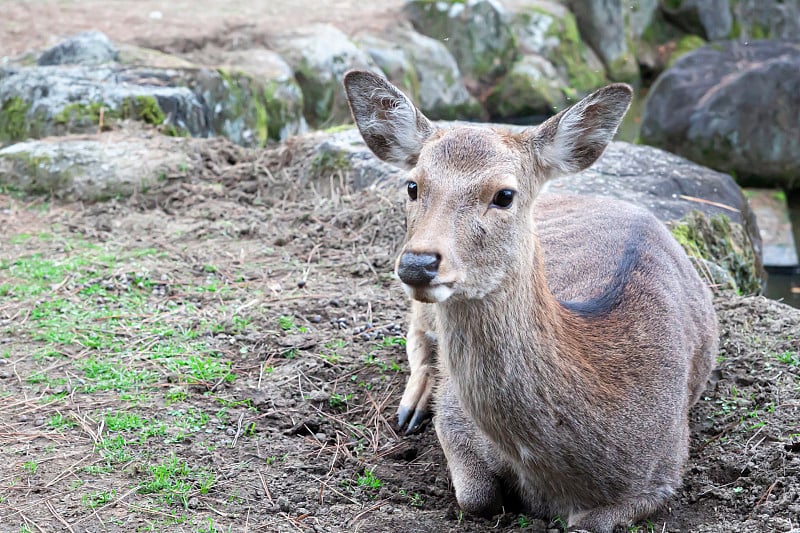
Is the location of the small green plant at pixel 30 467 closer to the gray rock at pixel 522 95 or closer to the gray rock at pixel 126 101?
the gray rock at pixel 126 101

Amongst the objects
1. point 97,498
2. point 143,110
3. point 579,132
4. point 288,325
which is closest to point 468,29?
point 143,110

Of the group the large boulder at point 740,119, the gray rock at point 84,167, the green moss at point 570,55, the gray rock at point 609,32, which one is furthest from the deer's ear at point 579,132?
the gray rock at point 609,32

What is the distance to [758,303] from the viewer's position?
6176 millimetres

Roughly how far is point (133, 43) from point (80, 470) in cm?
970

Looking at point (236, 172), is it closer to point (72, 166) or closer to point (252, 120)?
point (72, 166)

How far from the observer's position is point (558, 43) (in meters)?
17.3

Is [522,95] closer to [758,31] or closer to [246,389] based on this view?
[758,31]

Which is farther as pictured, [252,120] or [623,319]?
[252,120]

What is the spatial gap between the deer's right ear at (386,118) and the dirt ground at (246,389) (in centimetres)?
148

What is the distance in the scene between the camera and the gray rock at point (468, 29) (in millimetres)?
16188

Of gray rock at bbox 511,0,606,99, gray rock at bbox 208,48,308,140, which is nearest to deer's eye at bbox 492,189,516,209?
gray rock at bbox 208,48,308,140

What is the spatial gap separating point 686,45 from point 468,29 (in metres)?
5.77

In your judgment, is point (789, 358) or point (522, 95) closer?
point (789, 358)

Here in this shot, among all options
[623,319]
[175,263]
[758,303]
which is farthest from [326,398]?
[758,303]
